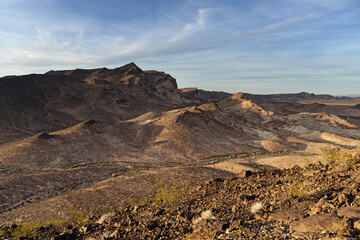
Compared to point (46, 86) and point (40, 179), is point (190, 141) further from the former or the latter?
point (46, 86)

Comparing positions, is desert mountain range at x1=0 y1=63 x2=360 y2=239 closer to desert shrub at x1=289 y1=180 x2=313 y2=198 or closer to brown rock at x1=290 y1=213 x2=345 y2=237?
Result: desert shrub at x1=289 y1=180 x2=313 y2=198

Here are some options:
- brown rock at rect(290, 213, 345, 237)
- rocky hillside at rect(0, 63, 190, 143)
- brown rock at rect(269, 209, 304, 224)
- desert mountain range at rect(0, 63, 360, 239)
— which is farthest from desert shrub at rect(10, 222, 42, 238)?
rocky hillside at rect(0, 63, 190, 143)

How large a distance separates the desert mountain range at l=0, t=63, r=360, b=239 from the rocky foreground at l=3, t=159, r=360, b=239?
7.35 metres

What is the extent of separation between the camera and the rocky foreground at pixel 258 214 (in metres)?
5.77

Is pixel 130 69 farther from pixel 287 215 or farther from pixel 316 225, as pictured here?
pixel 316 225

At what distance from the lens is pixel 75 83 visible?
101875 mm

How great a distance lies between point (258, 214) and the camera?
721 centimetres

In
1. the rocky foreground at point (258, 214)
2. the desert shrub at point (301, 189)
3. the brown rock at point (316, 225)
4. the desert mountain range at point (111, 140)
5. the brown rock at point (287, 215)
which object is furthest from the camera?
the desert mountain range at point (111, 140)

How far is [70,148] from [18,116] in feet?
144

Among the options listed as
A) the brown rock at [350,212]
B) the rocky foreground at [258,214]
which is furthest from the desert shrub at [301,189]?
the brown rock at [350,212]

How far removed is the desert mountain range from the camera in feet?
69.9

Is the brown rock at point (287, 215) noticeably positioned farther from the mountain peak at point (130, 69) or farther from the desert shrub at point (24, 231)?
the mountain peak at point (130, 69)

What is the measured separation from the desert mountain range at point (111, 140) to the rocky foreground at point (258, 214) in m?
7.35

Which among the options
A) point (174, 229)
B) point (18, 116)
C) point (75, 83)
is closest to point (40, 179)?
point (174, 229)
